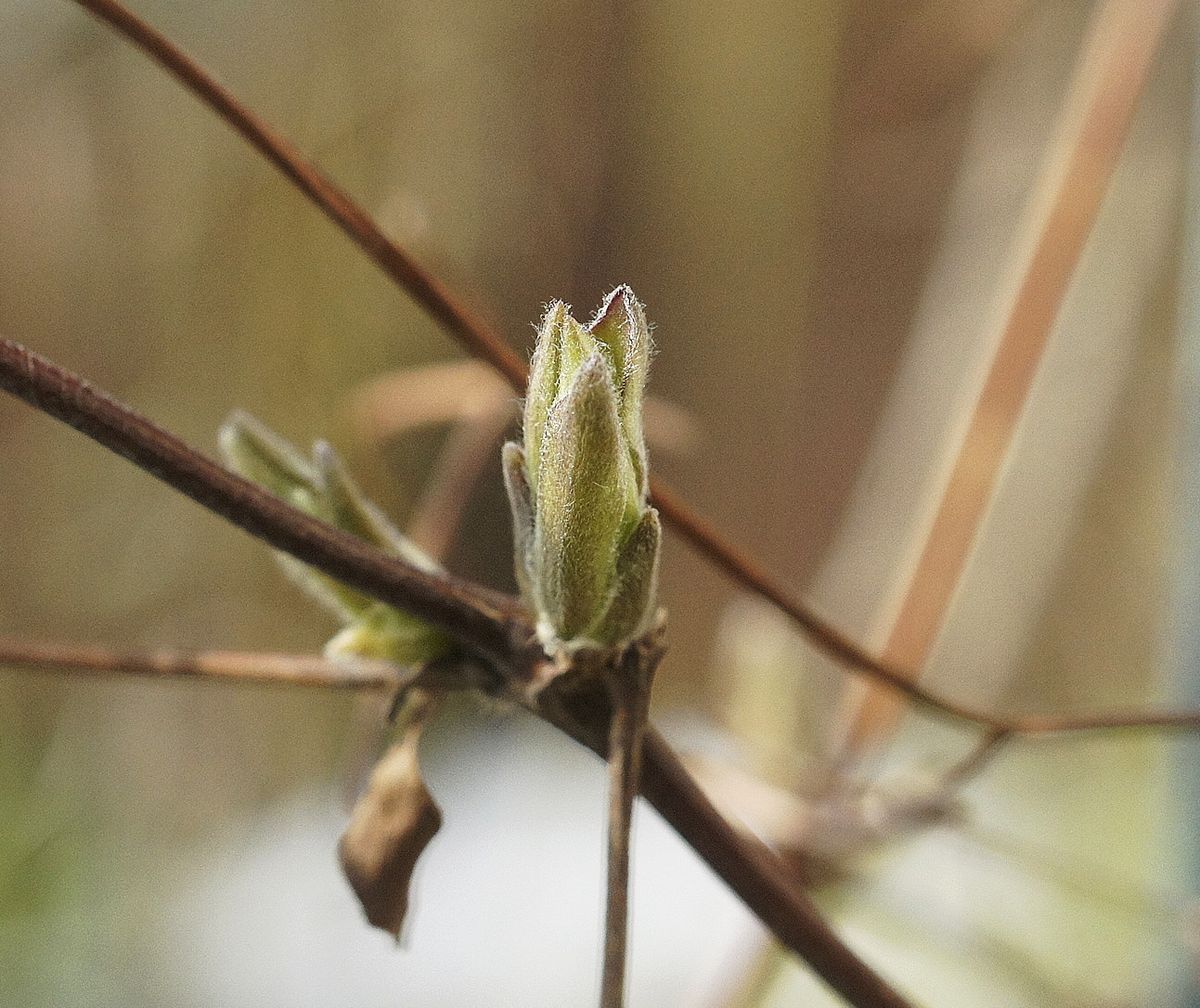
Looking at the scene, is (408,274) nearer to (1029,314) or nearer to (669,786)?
(669,786)

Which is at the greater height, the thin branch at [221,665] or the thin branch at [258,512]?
the thin branch at [258,512]

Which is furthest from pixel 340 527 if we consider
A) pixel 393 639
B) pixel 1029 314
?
pixel 1029 314

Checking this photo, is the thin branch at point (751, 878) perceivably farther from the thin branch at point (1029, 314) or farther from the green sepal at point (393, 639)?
the thin branch at point (1029, 314)

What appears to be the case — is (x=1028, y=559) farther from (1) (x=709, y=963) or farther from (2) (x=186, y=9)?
(2) (x=186, y=9)

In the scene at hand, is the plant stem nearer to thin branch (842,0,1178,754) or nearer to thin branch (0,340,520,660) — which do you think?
thin branch (0,340,520,660)

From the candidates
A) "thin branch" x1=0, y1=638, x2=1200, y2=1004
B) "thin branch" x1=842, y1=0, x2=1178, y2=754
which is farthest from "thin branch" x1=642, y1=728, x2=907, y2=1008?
"thin branch" x1=842, y1=0, x2=1178, y2=754

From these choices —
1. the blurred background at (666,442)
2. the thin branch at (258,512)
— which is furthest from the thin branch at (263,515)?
the blurred background at (666,442)

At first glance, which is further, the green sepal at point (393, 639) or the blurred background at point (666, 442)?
the blurred background at point (666, 442)
